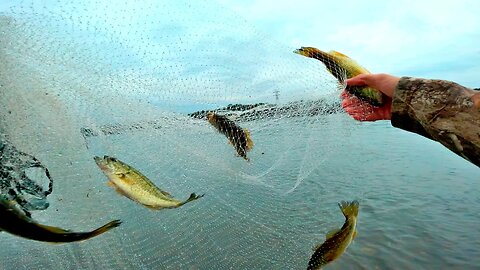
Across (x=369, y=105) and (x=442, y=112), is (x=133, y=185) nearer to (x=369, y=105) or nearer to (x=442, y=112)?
(x=369, y=105)

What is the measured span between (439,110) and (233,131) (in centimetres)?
278

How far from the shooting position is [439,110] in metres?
2.28

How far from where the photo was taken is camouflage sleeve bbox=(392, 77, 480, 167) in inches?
82.4

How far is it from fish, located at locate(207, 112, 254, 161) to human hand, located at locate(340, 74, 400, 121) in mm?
1402

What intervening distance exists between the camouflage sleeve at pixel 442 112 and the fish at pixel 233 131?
238cm

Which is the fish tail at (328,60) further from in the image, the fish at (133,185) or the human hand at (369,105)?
the fish at (133,185)

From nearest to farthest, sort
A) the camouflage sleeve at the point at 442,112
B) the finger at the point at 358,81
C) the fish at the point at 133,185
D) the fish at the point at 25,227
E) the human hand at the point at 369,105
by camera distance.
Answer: the camouflage sleeve at the point at 442,112
the fish at the point at 25,227
the human hand at the point at 369,105
the finger at the point at 358,81
the fish at the point at 133,185

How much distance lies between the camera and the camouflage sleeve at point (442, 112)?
2094 millimetres

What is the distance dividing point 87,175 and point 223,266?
8.72 ft

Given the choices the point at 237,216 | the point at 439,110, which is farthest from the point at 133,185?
the point at 237,216

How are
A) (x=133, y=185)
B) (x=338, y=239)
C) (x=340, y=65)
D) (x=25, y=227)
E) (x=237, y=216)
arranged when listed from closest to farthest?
(x=25, y=227)
(x=133, y=185)
(x=340, y=65)
(x=338, y=239)
(x=237, y=216)

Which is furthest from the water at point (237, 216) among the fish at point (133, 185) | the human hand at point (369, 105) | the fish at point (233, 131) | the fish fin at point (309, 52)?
the human hand at point (369, 105)

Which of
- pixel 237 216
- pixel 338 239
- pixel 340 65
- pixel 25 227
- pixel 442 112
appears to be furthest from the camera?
pixel 237 216

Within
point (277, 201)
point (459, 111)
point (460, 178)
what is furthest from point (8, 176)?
point (460, 178)
